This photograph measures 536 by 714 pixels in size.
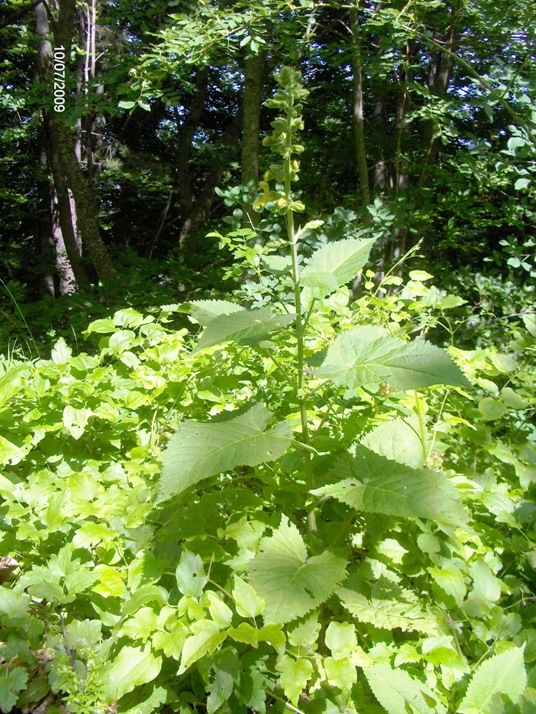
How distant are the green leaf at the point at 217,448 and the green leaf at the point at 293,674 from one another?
381 millimetres

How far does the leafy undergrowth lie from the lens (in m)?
1.01

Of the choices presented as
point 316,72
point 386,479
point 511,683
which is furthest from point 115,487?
point 316,72

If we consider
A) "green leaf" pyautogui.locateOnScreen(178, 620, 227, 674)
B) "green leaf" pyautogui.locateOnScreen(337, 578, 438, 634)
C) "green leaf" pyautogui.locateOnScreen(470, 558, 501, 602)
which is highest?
"green leaf" pyautogui.locateOnScreen(178, 620, 227, 674)

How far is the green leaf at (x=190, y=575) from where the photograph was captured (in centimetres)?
109

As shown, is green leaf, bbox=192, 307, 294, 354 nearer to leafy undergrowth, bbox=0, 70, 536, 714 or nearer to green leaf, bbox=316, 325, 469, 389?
leafy undergrowth, bbox=0, 70, 536, 714

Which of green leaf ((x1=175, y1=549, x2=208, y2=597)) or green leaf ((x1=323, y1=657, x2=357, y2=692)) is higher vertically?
green leaf ((x1=175, y1=549, x2=208, y2=597))

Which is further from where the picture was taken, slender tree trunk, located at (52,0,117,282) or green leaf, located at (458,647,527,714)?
slender tree trunk, located at (52,0,117,282)

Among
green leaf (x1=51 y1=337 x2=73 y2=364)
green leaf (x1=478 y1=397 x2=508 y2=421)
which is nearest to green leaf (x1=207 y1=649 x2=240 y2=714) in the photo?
green leaf (x1=478 y1=397 x2=508 y2=421)

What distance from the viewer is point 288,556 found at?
1098 mm

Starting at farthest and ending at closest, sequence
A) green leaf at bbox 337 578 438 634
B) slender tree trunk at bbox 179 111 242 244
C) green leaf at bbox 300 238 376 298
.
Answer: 1. slender tree trunk at bbox 179 111 242 244
2. green leaf at bbox 300 238 376 298
3. green leaf at bbox 337 578 438 634

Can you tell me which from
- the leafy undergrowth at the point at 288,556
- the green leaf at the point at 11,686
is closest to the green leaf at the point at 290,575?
the leafy undergrowth at the point at 288,556

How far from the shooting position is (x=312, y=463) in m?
1.37

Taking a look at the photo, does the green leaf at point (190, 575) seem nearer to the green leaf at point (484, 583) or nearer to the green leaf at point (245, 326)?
the green leaf at point (245, 326)

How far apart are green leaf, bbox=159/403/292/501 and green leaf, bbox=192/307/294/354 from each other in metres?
0.18
